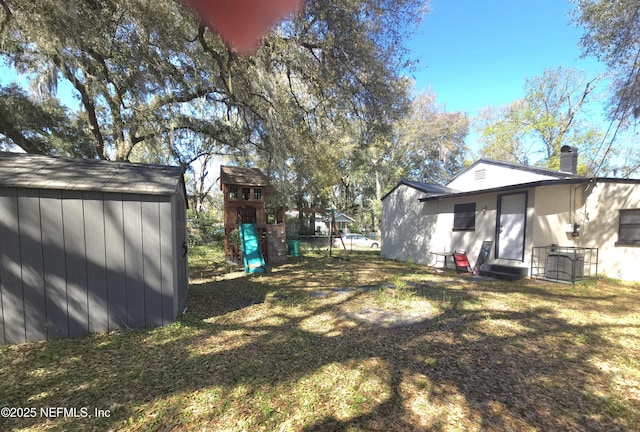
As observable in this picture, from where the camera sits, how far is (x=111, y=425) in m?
1.95

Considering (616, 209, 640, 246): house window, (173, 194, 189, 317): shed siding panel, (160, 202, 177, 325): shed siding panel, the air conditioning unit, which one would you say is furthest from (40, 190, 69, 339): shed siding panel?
(616, 209, 640, 246): house window

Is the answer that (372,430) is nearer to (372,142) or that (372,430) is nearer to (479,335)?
(479,335)

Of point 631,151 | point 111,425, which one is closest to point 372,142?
point 111,425

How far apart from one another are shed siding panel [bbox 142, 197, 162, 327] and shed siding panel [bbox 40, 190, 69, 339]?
2.70ft

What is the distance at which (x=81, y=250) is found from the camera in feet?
11.1

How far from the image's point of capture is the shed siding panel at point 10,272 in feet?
10.3

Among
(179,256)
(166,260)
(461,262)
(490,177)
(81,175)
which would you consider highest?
(490,177)

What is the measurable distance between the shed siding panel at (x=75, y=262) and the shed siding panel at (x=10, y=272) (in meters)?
0.43

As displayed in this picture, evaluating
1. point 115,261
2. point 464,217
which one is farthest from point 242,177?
point 464,217

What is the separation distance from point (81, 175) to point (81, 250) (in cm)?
96

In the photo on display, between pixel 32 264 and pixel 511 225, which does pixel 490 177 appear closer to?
pixel 511 225

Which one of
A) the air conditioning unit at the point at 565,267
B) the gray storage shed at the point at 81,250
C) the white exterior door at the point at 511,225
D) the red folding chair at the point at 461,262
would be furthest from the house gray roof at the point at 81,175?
the air conditioning unit at the point at 565,267

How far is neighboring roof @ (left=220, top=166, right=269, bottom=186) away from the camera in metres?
9.62

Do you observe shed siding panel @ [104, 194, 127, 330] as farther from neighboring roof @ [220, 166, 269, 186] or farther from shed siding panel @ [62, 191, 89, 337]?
neighboring roof @ [220, 166, 269, 186]
